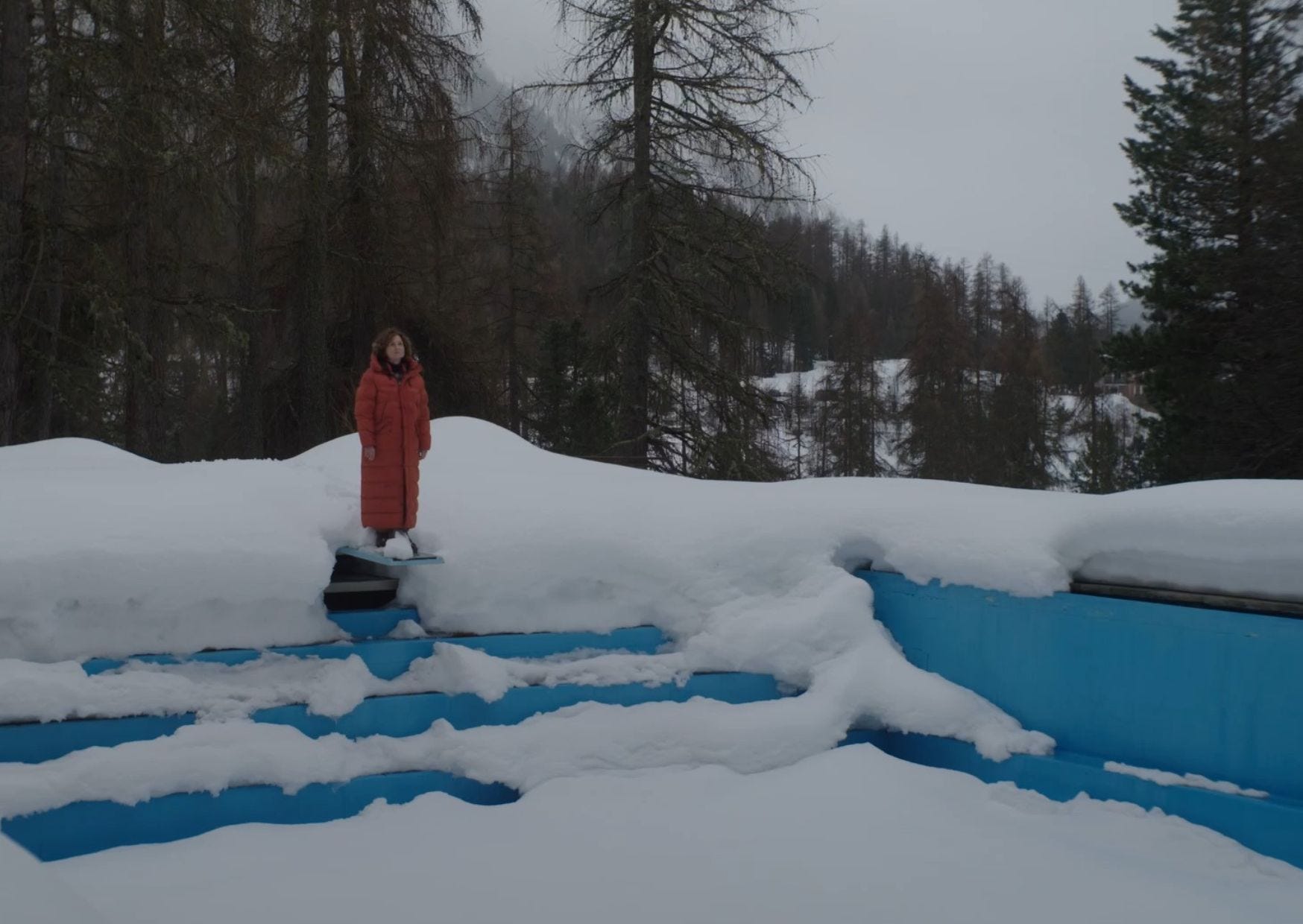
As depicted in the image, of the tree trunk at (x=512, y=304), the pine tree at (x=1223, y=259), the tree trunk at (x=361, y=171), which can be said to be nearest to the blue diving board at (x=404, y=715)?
the pine tree at (x=1223, y=259)

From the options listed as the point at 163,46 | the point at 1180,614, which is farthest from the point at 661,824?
the point at 163,46

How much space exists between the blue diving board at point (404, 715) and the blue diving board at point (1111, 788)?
26.5 inches

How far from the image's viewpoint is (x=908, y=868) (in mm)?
3389

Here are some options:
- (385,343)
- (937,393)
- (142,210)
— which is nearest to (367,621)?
(385,343)

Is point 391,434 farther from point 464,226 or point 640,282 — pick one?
point 464,226

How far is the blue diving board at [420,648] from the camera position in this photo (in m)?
3.95

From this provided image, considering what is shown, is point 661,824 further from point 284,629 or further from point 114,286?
point 114,286

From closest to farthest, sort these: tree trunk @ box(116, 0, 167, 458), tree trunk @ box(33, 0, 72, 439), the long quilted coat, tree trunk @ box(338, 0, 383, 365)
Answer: the long quilted coat → tree trunk @ box(33, 0, 72, 439) → tree trunk @ box(116, 0, 167, 458) → tree trunk @ box(338, 0, 383, 365)

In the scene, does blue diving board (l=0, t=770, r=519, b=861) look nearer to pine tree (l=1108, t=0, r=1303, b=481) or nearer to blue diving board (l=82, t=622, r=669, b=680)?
blue diving board (l=82, t=622, r=669, b=680)

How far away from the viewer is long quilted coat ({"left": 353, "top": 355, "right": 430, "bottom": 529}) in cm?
484

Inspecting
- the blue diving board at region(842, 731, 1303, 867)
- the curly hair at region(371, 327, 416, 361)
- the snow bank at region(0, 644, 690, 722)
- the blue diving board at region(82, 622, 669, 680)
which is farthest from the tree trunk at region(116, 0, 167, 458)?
the blue diving board at region(842, 731, 1303, 867)

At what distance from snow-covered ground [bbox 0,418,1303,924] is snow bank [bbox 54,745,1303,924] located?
0.04ft

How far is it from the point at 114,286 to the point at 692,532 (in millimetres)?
8980

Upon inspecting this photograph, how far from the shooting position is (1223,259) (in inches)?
525
